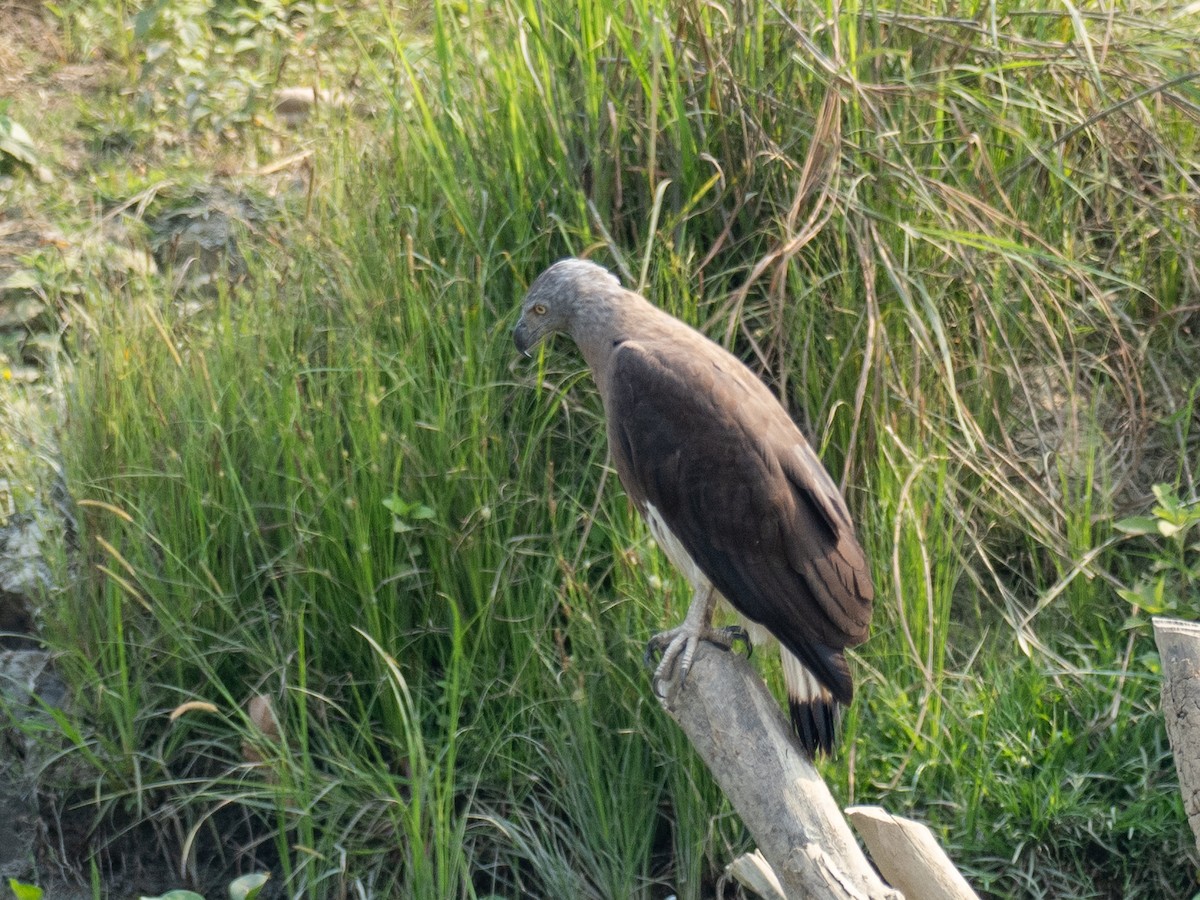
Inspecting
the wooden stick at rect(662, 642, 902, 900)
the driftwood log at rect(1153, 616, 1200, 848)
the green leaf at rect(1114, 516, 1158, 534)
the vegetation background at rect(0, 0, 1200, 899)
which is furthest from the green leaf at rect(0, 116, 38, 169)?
the driftwood log at rect(1153, 616, 1200, 848)

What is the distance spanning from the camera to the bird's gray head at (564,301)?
3031 millimetres

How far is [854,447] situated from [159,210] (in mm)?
2597

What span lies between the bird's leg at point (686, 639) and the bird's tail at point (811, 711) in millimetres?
151

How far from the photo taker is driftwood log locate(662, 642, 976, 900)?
2098mm

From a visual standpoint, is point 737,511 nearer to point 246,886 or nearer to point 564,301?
point 564,301

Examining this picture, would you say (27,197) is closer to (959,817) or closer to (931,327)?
(931,327)

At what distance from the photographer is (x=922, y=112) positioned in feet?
12.2

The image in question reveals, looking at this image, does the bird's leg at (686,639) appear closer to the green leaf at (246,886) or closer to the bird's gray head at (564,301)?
the bird's gray head at (564,301)

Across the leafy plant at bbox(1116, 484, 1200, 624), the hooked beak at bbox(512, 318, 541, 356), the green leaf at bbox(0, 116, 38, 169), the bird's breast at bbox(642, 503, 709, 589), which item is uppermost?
the green leaf at bbox(0, 116, 38, 169)

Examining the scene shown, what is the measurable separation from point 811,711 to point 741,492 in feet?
1.49

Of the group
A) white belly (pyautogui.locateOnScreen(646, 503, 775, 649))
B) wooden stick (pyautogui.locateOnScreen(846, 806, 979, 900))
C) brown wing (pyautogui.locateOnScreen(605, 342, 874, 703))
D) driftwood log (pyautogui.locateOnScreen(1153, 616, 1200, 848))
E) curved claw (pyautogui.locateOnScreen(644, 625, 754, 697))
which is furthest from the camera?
white belly (pyautogui.locateOnScreen(646, 503, 775, 649))

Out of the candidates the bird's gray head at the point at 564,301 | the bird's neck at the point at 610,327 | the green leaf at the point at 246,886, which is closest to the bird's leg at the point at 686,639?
the bird's neck at the point at 610,327

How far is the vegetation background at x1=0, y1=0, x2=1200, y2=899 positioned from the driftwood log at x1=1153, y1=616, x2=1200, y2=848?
31.4 inches

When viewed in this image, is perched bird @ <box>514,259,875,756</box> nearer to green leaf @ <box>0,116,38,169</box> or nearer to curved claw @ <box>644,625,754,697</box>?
curved claw @ <box>644,625,754,697</box>
